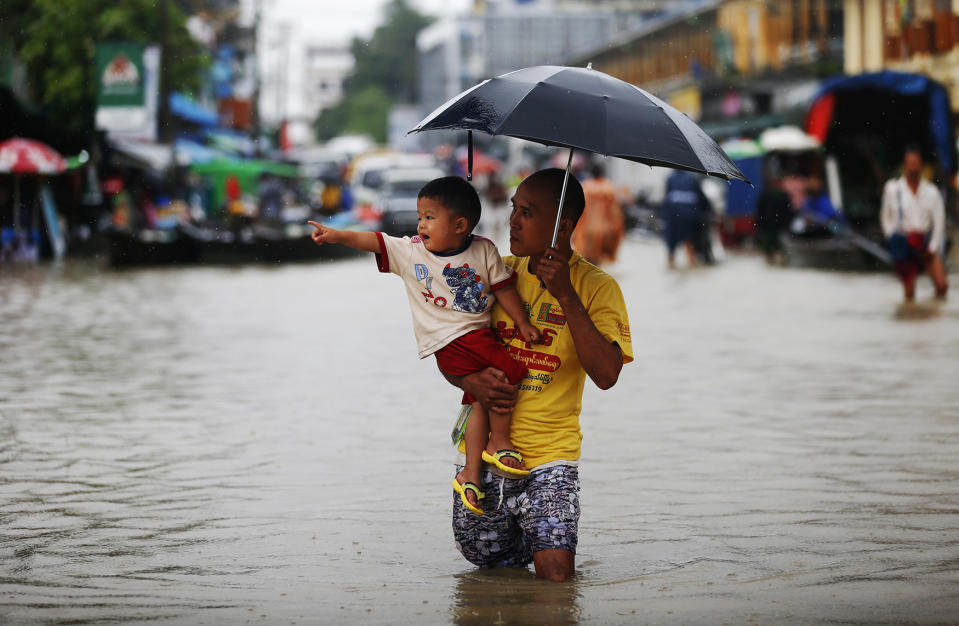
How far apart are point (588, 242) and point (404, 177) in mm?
11881

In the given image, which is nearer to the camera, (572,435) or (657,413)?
(572,435)

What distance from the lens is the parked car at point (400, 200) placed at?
33.5 metres

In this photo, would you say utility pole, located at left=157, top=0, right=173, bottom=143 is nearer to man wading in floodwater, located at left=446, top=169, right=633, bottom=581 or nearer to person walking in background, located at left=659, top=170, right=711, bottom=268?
person walking in background, located at left=659, top=170, right=711, bottom=268

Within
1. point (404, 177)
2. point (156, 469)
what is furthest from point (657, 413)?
point (404, 177)

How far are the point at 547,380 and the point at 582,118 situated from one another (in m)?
0.80

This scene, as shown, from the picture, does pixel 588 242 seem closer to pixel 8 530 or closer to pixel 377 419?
pixel 377 419

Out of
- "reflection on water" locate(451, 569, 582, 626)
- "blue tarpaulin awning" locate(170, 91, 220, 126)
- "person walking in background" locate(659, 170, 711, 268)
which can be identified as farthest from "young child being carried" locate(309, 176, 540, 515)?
"blue tarpaulin awning" locate(170, 91, 220, 126)

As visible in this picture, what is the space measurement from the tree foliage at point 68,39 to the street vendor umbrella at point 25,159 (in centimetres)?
599

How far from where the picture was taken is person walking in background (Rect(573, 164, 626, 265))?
24.5 metres

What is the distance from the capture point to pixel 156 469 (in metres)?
6.97

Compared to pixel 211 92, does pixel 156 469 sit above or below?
below

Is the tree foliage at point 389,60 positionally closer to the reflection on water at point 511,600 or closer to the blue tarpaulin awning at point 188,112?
the blue tarpaulin awning at point 188,112

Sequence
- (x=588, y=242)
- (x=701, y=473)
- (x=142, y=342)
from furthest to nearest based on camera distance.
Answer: (x=588, y=242)
(x=142, y=342)
(x=701, y=473)

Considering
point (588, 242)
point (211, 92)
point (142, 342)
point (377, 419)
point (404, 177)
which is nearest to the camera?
point (377, 419)
